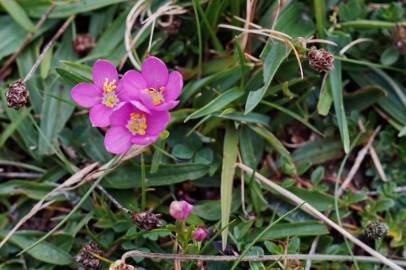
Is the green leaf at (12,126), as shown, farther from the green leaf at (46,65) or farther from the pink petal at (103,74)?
the pink petal at (103,74)

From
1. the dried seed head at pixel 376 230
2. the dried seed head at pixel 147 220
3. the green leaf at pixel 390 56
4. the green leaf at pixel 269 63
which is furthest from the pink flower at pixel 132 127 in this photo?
the green leaf at pixel 390 56

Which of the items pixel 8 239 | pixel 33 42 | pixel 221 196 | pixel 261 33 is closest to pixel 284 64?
pixel 261 33

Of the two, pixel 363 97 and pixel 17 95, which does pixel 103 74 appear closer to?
pixel 17 95

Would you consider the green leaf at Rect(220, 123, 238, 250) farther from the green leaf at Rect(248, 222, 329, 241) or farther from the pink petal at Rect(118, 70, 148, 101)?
the pink petal at Rect(118, 70, 148, 101)

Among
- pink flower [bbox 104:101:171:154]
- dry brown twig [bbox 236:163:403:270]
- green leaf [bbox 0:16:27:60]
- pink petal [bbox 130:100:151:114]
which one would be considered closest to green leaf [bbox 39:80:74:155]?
green leaf [bbox 0:16:27:60]

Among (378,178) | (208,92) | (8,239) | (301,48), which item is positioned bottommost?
(8,239)

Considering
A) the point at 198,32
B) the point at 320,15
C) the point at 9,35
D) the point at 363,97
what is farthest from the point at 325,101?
the point at 9,35

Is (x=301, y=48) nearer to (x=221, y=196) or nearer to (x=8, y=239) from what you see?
(x=221, y=196)

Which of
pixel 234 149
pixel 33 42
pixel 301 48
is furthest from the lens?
pixel 33 42
